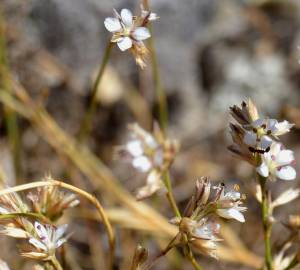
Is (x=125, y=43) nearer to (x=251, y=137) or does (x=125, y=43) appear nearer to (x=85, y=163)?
(x=251, y=137)

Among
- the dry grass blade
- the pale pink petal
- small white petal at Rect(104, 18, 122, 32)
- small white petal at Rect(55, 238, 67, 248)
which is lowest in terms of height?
the dry grass blade

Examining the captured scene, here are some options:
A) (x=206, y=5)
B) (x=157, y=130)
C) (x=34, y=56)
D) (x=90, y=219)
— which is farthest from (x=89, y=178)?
(x=206, y=5)

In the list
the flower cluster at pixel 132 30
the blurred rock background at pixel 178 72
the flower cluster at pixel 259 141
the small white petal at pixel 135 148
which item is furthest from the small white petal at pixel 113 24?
the blurred rock background at pixel 178 72

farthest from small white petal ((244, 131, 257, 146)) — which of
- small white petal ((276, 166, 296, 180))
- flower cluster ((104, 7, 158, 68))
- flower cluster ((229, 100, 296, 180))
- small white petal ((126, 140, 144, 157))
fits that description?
small white petal ((126, 140, 144, 157))

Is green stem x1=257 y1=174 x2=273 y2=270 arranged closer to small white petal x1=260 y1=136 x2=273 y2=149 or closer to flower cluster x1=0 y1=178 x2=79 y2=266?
small white petal x1=260 y1=136 x2=273 y2=149

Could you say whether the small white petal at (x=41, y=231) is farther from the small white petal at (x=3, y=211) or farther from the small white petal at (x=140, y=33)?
the small white petal at (x=140, y=33)
